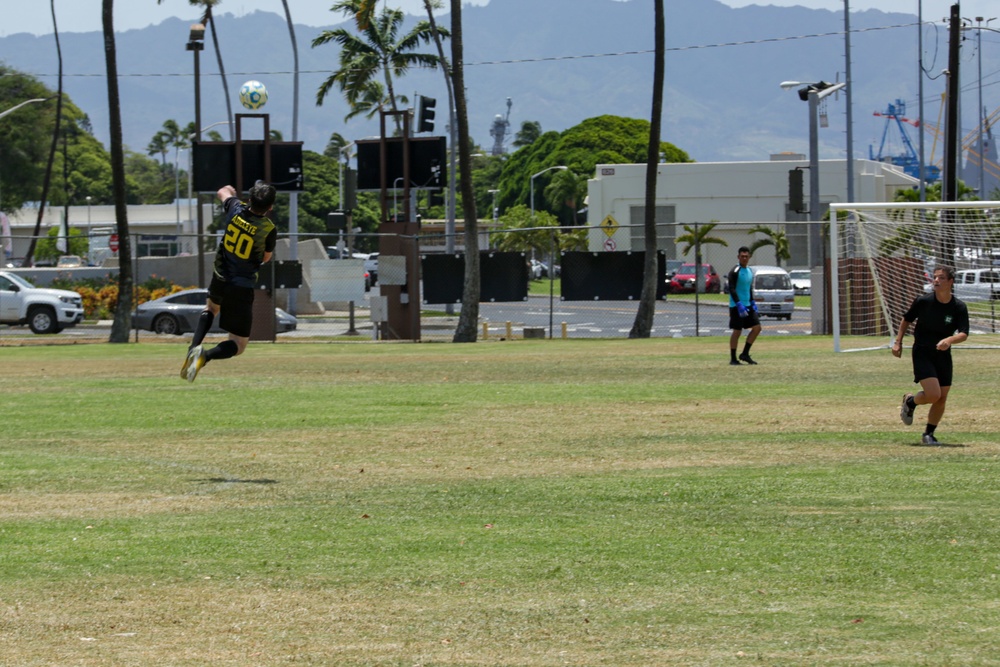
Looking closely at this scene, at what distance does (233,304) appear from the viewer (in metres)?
12.8

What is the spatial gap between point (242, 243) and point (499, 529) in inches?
168

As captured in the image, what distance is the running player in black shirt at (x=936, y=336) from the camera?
43.0 ft

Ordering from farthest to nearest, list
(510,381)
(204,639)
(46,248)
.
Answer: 1. (46,248)
2. (510,381)
3. (204,639)

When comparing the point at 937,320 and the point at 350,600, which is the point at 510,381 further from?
the point at 350,600

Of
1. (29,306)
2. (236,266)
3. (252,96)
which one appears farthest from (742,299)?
(252,96)

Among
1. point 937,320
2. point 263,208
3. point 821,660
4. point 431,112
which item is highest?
point 431,112

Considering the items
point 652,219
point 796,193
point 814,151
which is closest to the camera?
point 796,193

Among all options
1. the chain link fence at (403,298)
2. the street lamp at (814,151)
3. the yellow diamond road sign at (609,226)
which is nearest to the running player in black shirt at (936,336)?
the chain link fence at (403,298)

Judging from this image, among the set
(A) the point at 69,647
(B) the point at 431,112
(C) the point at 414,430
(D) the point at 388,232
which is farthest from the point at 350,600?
(B) the point at 431,112

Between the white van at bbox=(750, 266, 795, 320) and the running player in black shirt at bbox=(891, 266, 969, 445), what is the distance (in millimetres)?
30773

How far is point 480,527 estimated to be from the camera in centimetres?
953

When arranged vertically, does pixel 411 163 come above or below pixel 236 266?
above

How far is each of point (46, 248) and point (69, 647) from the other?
263 ft

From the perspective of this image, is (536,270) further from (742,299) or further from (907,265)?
(742,299)
